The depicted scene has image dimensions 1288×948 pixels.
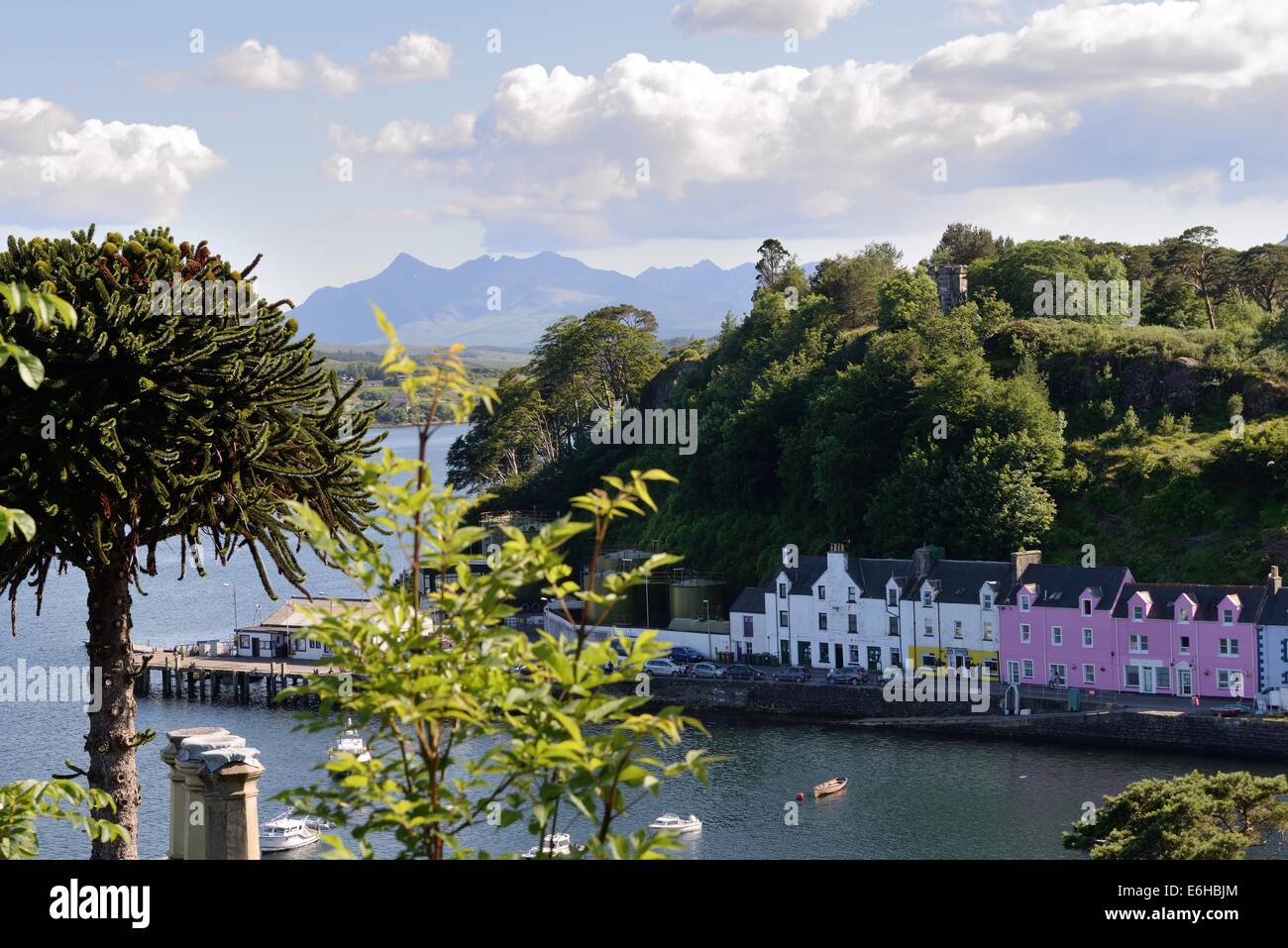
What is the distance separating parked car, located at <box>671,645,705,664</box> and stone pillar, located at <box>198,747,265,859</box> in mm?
50317

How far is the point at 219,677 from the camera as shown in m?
63.9

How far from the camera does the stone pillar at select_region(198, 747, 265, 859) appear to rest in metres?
7.48

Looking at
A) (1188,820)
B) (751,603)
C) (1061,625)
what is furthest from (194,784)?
(751,603)

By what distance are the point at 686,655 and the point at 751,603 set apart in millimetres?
3358

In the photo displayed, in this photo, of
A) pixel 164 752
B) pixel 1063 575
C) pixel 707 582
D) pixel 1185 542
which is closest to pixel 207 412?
pixel 164 752

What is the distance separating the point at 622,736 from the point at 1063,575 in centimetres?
4854

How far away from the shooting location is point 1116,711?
4503 centimetres

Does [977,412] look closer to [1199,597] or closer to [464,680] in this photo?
[1199,597]

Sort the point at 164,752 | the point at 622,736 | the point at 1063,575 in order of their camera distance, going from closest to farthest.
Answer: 1. the point at 622,736
2. the point at 164,752
3. the point at 1063,575

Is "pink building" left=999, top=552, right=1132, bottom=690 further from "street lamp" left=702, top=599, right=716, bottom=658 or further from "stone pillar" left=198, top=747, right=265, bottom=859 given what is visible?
"stone pillar" left=198, top=747, right=265, bottom=859

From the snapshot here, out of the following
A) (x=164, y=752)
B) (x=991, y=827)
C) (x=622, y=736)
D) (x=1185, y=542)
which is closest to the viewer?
(x=622, y=736)

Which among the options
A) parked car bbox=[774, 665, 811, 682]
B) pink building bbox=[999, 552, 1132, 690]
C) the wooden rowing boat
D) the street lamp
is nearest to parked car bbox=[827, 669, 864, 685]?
parked car bbox=[774, 665, 811, 682]

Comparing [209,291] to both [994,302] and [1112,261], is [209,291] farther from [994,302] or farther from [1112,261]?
[1112,261]

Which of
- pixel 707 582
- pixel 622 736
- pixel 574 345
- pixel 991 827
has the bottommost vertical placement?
pixel 991 827
